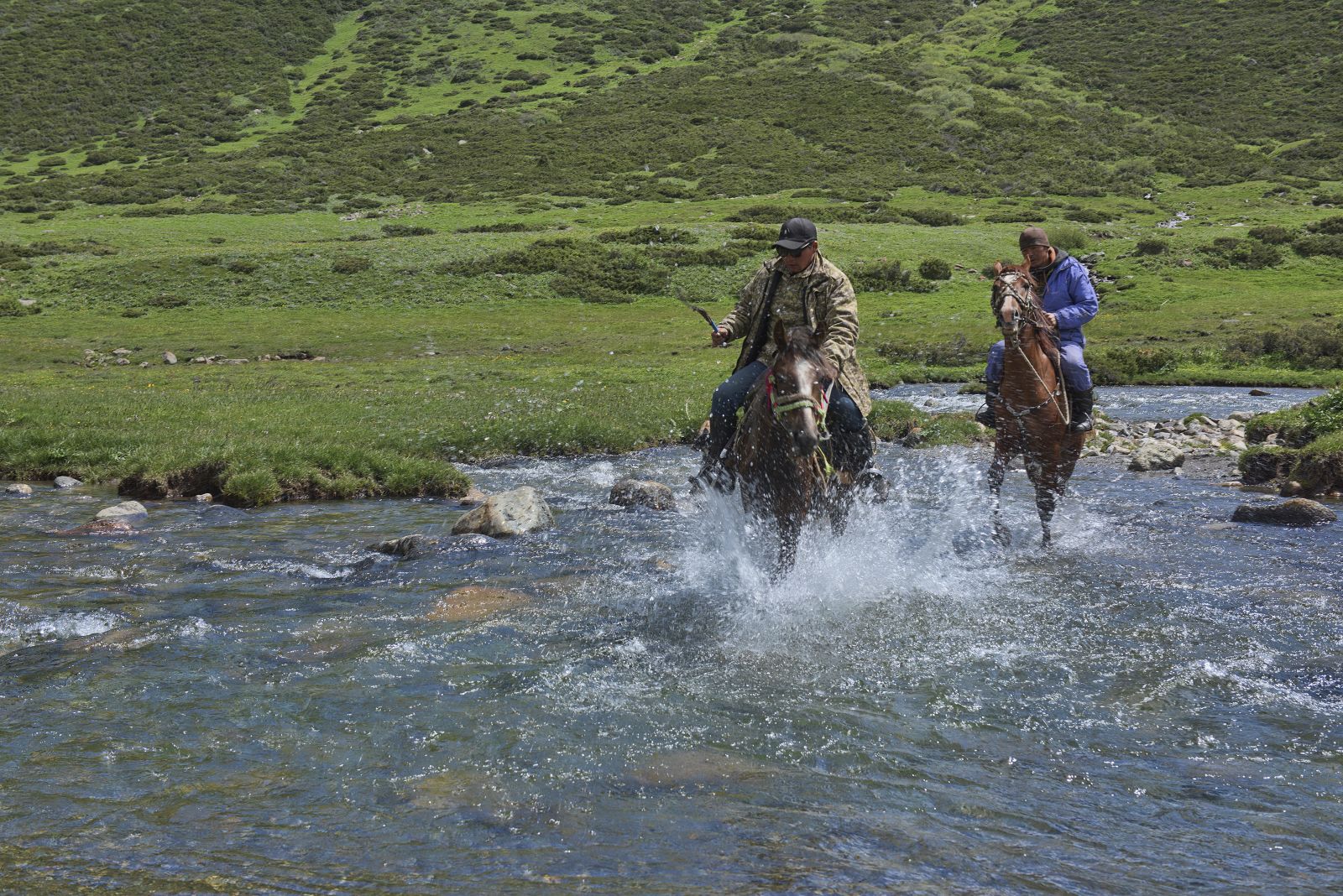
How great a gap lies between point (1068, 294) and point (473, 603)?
8.44 meters

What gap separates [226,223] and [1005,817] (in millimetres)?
68052

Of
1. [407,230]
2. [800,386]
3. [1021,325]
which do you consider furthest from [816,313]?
[407,230]

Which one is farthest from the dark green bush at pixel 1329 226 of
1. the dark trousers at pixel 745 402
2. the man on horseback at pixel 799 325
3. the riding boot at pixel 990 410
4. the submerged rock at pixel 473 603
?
the submerged rock at pixel 473 603

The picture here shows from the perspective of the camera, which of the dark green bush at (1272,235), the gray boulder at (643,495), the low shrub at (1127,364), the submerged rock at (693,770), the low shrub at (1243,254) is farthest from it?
the dark green bush at (1272,235)

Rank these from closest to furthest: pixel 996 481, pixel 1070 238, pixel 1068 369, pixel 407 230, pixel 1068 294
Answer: pixel 1068 369, pixel 1068 294, pixel 996 481, pixel 1070 238, pixel 407 230

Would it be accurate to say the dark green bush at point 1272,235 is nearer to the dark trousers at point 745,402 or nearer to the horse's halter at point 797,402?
the dark trousers at point 745,402

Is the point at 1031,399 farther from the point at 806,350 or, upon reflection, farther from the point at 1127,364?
the point at 1127,364

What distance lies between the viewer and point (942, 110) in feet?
315

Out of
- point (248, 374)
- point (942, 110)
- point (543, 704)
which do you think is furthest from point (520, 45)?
point (543, 704)

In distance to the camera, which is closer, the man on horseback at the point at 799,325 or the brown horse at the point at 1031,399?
the man on horseback at the point at 799,325

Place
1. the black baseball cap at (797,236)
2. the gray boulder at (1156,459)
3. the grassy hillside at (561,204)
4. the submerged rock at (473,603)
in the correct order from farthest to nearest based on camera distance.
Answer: the grassy hillside at (561,204) → the gray boulder at (1156,459) → the black baseball cap at (797,236) → the submerged rock at (473,603)

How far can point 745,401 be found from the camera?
1053 centimetres

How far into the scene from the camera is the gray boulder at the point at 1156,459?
1872cm

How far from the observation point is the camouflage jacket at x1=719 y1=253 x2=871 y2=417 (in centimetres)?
1035
